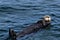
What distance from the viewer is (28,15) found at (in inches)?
543

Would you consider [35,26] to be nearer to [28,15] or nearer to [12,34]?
[28,15]

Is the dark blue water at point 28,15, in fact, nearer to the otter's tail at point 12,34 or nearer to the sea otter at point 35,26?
the sea otter at point 35,26

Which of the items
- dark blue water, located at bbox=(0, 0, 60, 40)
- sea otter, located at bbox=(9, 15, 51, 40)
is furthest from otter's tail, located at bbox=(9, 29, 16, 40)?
dark blue water, located at bbox=(0, 0, 60, 40)

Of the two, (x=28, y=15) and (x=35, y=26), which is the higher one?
(x=28, y=15)

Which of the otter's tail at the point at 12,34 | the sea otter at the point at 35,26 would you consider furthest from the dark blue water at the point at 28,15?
the otter's tail at the point at 12,34

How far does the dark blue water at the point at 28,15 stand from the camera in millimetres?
11645

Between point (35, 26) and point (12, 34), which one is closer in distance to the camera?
point (12, 34)

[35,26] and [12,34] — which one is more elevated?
[12,34]

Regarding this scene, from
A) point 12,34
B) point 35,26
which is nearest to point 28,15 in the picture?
point 35,26

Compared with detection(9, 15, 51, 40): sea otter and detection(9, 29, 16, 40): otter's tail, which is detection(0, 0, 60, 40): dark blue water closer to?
detection(9, 15, 51, 40): sea otter

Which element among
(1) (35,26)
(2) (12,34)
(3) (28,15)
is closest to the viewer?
(2) (12,34)

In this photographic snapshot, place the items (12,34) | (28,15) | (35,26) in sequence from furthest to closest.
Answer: (28,15)
(35,26)
(12,34)

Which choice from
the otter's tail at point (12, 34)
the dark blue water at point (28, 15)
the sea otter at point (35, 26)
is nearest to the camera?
the otter's tail at point (12, 34)

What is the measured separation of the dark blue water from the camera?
1164 cm
